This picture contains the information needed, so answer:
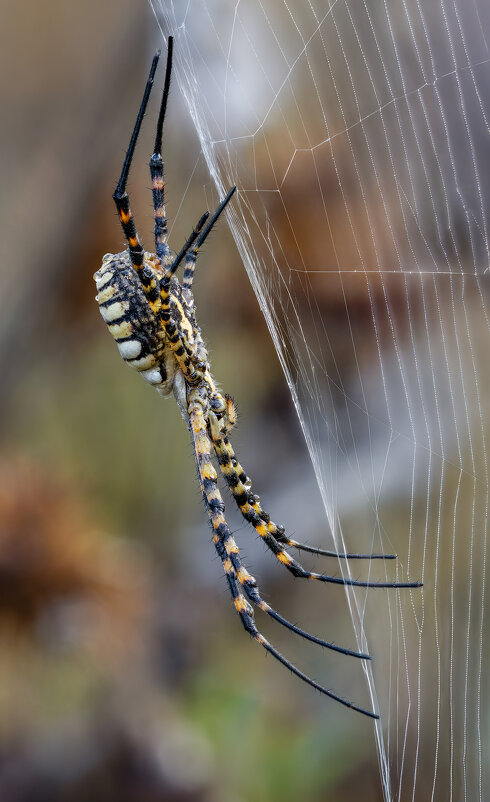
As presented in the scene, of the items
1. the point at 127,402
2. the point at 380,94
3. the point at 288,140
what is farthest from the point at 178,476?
the point at 380,94

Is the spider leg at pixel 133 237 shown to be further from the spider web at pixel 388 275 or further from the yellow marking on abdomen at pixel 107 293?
the spider web at pixel 388 275

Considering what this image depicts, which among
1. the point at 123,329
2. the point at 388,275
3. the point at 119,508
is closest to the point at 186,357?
the point at 123,329

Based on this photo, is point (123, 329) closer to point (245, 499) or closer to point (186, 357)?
point (186, 357)

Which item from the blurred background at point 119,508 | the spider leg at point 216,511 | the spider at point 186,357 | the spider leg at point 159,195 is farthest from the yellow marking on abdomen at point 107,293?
the blurred background at point 119,508

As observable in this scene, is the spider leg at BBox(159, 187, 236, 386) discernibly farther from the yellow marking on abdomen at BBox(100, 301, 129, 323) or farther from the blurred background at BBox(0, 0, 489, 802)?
the blurred background at BBox(0, 0, 489, 802)

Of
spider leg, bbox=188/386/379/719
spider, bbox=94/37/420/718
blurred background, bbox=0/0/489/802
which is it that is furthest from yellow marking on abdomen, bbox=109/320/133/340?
blurred background, bbox=0/0/489/802

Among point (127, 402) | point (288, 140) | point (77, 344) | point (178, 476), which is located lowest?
point (178, 476)

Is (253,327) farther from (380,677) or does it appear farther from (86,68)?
(380,677)
